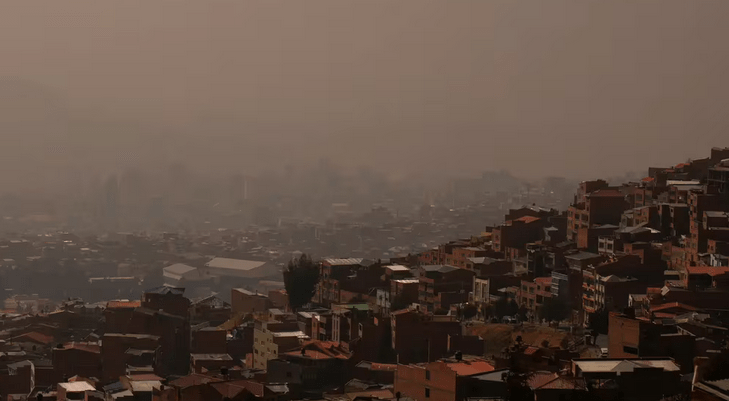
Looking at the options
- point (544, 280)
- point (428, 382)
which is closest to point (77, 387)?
point (428, 382)

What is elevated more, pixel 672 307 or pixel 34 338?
pixel 672 307

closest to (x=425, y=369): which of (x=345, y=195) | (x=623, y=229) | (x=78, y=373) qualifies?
(x=78, y=373)

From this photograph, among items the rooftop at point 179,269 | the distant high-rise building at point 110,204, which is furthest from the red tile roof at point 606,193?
the distant high-rise building at point 110,204

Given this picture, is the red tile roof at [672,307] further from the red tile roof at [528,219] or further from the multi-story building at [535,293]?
the red tile roof at [528,219]

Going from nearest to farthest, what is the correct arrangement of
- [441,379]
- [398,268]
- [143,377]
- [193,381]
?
[441,379] → [193,381] → [143,377] → [398,268]

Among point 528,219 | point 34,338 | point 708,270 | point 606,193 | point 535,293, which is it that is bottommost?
point 34,338

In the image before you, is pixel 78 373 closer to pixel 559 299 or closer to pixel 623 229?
pixel 559 299

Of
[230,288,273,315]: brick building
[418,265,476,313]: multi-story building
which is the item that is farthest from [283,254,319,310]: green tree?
[418,265,476,313]: multi-story building

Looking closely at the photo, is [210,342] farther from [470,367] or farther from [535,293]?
[470,367]
